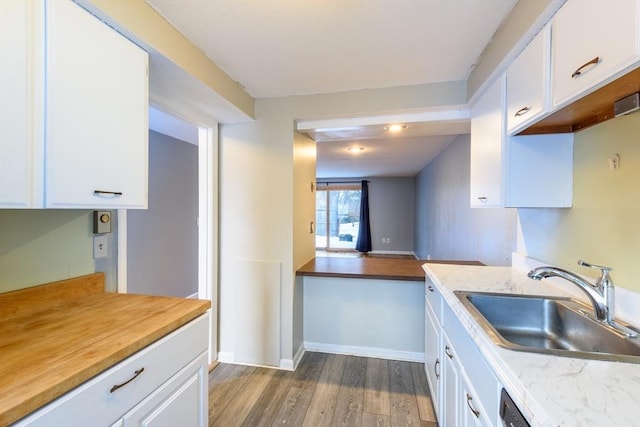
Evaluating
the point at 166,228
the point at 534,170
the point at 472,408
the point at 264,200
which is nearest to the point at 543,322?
the point at 472,408

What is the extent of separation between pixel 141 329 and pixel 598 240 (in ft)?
6.09

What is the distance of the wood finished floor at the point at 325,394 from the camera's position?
5.64ft

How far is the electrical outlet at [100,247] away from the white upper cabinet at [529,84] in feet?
6.77

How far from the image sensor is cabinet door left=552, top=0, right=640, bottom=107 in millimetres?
696

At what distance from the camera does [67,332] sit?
3.07 ft

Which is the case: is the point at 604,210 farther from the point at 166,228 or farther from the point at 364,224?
the point at 364,224

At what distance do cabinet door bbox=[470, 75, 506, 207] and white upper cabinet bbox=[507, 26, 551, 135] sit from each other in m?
Result: 0.10

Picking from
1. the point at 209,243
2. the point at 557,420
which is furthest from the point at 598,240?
the point at 209,243

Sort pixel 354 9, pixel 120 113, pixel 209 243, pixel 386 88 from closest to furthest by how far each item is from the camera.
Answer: pixel 120 113
pixel 354 9
pixel 386 88
pixel 209 243

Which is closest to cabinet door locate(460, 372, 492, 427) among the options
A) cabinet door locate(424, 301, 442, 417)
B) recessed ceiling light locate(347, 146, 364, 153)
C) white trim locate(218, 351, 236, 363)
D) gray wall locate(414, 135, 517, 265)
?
cabinet door locate(424, 301, 442, 417)

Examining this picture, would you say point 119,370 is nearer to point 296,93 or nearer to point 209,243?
point 209,243

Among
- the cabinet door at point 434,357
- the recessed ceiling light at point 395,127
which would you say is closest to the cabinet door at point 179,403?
the cabinet door at point 434,357

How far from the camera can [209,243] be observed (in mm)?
2287

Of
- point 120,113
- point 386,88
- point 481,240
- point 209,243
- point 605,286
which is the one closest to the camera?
point 605,286
